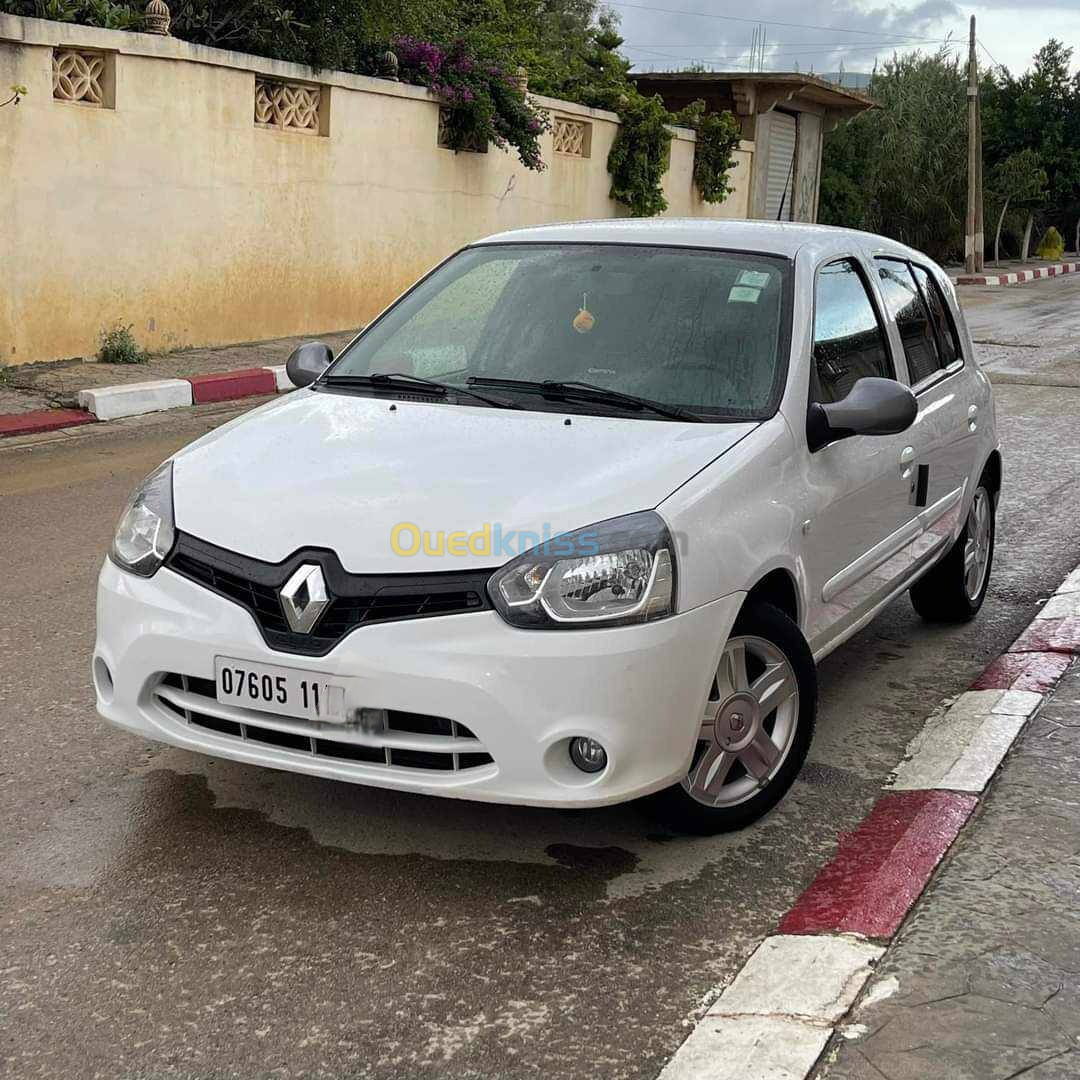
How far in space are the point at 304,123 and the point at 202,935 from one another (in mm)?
12366

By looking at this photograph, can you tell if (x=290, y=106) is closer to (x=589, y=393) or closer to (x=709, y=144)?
(x=709, y=144)

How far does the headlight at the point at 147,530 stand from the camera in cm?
364

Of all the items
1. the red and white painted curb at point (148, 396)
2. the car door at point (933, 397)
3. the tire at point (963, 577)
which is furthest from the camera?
the red and white painted curb at point (148, 396)

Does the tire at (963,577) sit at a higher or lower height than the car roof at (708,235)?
lower

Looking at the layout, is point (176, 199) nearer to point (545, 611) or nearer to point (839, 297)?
point (839, 297)

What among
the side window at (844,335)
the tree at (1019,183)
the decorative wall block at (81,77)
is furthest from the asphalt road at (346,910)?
the tree at (1019,183)

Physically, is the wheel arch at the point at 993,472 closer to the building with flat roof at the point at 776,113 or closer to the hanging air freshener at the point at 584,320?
the hanging air freshener at the point at 584,320

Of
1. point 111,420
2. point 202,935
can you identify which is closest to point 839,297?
point 202,935

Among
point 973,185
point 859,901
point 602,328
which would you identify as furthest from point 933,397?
point 973,185

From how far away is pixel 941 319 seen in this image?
224 inches

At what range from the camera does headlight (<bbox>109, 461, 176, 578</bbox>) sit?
3643mm

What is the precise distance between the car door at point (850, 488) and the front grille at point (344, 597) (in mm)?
1140

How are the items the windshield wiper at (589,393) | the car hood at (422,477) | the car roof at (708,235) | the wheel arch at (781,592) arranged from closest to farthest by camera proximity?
the car hood at (422,477), the wheel arch at (781,592), the windshield wiper at (589,393), the car roof at (708,235)

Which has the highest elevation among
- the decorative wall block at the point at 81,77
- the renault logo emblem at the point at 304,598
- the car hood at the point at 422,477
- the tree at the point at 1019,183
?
the decorative wall block at the point at 81,77
